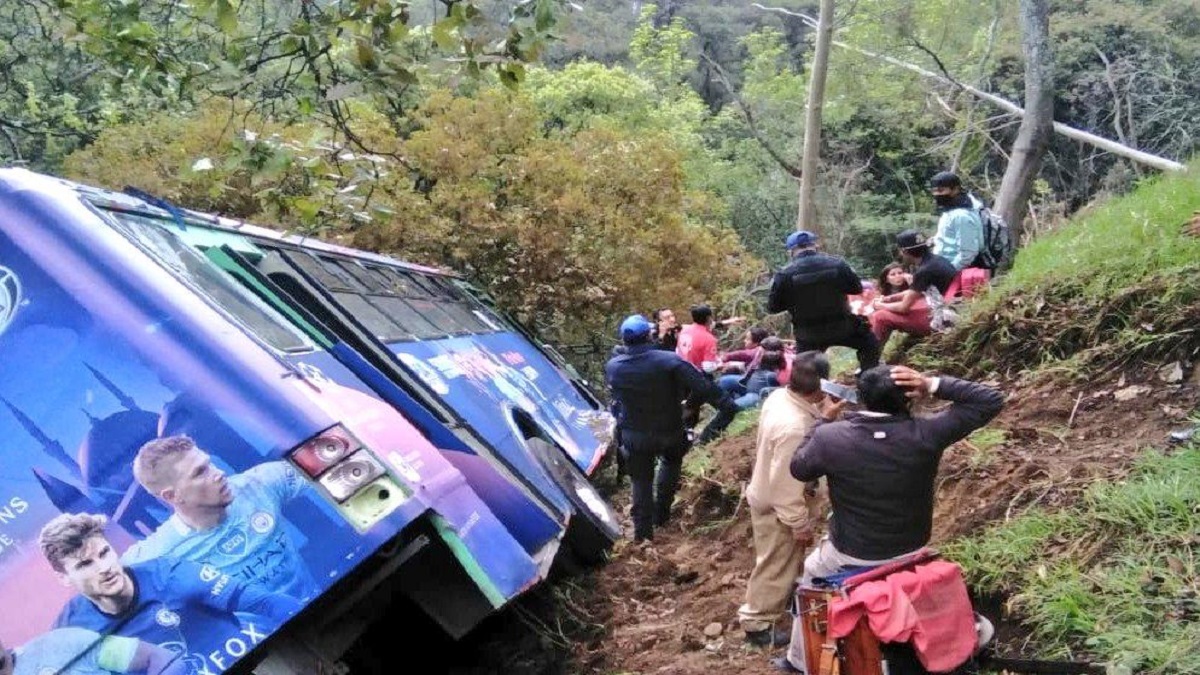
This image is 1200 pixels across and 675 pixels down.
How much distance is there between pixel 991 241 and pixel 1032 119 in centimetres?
278

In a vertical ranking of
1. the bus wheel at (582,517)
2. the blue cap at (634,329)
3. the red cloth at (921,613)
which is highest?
the red cloth at (921,613)

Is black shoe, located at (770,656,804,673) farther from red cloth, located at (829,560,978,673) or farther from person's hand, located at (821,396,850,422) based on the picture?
person's hand, located at (821,396,850,422)

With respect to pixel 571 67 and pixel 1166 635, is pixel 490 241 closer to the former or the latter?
pixel 1166 635

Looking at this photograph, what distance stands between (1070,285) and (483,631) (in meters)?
4.38

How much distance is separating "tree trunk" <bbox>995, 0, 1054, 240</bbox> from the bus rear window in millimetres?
7185

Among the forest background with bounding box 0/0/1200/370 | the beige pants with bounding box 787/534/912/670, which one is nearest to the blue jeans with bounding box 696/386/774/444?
the forest background with bounding box 0/0/1200/370

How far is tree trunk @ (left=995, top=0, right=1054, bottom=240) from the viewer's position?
913cm

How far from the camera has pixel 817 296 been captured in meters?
6.23

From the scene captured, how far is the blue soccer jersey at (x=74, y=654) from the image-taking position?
314cm

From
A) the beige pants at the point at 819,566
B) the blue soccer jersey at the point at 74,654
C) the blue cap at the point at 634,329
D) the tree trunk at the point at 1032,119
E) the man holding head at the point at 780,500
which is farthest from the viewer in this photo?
the tree trunk at the point at 1032,119

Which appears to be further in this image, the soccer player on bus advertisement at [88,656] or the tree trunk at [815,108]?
the tree trunk at [815,108]

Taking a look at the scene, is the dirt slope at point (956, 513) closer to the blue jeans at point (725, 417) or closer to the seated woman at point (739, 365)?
the blue jeans at point (725, 417)

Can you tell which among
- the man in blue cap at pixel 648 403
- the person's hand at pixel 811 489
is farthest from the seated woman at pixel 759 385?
the person's hand at pixel 811 489

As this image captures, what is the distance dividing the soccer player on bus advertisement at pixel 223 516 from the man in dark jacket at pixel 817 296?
146 inches
